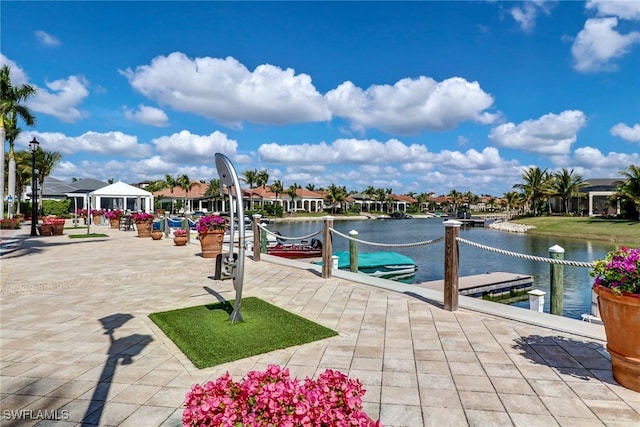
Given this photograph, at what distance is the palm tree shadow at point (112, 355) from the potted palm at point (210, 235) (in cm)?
587

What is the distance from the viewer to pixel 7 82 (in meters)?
26.1

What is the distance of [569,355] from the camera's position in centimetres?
401

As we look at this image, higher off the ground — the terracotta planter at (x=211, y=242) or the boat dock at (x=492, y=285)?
the terracotta planter at (x=211, y=242)

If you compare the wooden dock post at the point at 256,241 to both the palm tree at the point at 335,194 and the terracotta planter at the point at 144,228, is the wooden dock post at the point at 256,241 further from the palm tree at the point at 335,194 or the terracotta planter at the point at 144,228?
the palm tree at the point at 335,194

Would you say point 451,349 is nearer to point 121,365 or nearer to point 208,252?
point 121,365

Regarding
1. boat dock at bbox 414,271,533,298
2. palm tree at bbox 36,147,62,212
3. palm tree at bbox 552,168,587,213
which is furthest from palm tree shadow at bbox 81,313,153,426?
palm tree at bbox 552,168,587,213

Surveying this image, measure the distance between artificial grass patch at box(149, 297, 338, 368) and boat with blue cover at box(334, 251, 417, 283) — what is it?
357 inches

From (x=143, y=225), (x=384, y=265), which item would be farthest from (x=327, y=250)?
(x=143, y=225)

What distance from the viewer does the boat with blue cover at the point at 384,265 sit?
14812mm

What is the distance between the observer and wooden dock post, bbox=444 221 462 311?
5688 millimetres

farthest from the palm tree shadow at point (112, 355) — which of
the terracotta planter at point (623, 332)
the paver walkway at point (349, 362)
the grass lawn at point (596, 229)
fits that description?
the grass lawn at point (596, 229)

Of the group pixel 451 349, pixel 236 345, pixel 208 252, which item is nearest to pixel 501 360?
pixel 451 349

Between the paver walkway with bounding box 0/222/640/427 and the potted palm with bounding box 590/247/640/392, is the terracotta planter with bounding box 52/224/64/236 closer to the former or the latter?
the paver walkway with bounding box 0/222/640/427

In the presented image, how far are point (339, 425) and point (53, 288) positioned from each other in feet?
27.0
